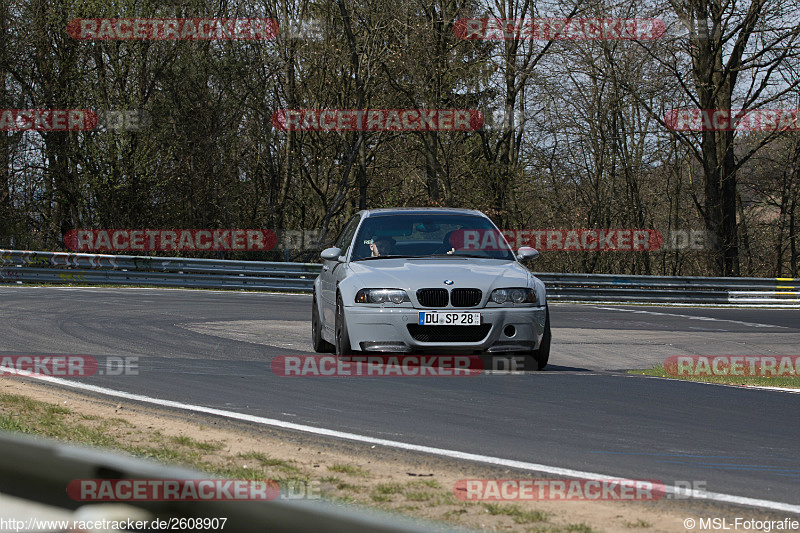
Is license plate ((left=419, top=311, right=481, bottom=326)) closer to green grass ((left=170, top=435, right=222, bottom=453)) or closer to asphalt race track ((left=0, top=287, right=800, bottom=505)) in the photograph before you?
asphalt race track ((left=0, top=287, right=800, bottom=505))

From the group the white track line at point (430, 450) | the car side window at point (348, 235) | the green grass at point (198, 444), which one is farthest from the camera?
the car side window at point (348, 235)

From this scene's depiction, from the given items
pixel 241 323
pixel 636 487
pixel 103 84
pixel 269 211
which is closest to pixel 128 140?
pixel 103 84

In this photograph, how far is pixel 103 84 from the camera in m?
31.0

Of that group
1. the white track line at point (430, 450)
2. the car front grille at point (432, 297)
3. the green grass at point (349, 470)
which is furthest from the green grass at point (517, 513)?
the car front grille at point (432, 297)

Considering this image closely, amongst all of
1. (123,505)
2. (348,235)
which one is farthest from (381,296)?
(123,505)

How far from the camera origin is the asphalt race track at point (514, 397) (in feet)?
19.2

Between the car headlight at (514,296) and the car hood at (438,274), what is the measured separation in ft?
0.17

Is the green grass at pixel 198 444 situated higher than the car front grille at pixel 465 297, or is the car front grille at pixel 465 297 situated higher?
the car front grille at pixel 465 297

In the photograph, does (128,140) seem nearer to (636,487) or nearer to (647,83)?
(647,83)

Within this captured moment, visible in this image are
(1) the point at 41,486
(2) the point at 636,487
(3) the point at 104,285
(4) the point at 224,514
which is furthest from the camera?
(3) the point at 104,285

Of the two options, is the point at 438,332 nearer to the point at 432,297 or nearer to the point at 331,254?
the point at 432,297

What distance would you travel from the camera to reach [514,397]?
26.7 feet

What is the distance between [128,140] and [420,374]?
2317 centimetres

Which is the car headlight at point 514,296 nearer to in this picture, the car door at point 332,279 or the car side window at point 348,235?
the car door at point 332,279
